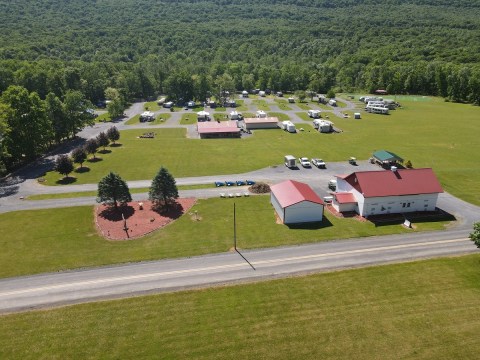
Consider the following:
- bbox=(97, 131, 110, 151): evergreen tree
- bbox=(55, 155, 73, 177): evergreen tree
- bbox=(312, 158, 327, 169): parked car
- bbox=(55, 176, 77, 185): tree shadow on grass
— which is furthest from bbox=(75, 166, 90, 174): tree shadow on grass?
bbox=(312, 158, 327, 169): parked car

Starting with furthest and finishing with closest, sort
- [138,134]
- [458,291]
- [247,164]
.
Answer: [138,134], [247,164], [458,291]

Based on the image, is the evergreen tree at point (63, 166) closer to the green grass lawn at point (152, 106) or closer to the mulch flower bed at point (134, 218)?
the mulch flower bed at point (134, 218)

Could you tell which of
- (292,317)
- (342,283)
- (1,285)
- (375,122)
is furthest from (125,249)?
(375,122)

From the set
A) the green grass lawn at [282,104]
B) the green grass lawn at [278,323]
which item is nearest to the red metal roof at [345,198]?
the green grass lawn at [278,323]

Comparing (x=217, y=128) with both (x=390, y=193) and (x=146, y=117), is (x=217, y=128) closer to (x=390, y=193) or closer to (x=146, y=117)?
(x=146, y=117)

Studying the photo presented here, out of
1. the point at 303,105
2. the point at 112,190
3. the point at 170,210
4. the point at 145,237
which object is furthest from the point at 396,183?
the point at 303,105

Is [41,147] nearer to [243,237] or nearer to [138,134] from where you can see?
[138,134]

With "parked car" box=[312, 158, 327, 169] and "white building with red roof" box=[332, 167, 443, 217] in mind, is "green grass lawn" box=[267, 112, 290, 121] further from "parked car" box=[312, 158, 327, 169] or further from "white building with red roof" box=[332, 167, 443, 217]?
"white building with red roof" box=[332, 167, 443, 217]
